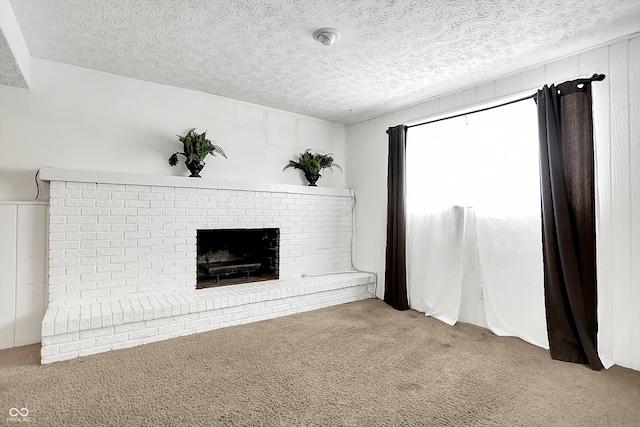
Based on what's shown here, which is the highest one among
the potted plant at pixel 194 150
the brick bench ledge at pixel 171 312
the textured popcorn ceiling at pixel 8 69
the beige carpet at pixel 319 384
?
the textured popcorn ceiling at pixel 8 69

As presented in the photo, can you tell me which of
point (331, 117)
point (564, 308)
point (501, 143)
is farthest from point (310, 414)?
point (331, 117)

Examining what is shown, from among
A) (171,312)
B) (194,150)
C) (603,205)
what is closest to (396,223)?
(603,205)

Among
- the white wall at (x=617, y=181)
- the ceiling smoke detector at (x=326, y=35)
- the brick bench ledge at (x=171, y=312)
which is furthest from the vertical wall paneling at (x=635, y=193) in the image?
the brick bench ledge at (x=171, y=312)

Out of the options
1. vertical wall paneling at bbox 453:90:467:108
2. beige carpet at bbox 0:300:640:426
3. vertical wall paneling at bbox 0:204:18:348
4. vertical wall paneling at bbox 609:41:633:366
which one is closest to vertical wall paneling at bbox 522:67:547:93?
vertical wall paneling at bbox 609:41:633:366

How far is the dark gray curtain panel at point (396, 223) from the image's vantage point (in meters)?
3.86

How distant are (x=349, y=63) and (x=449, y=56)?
0.82 meters

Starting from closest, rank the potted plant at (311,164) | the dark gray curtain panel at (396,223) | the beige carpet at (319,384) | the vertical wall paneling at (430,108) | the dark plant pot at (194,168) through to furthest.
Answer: the beige carpet at (319,384), the dark plant pot at (194,168), the vertical wall paneling at (430,108), the dark gray curtain panel at (396,223), the potted plant at (311,164)

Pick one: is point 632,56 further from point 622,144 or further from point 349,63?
point 349,63

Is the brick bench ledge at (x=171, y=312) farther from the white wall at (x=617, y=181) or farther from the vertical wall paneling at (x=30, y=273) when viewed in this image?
the white wall at (x=617, y=181)

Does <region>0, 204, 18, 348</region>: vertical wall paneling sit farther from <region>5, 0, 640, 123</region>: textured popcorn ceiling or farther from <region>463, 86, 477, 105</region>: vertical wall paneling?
<region>463, 86, 477, 105</region>: vertical wall paneling

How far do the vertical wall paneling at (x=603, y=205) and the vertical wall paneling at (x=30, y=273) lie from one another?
440 centimetres

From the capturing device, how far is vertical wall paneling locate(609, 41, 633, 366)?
7.85ft

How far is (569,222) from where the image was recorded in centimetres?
255

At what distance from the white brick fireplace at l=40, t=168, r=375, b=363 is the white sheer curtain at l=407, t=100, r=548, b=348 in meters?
1.07
